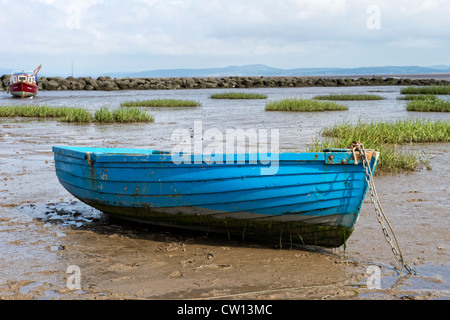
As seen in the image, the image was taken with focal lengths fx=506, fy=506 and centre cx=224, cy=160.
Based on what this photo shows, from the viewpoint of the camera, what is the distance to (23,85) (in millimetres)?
37875

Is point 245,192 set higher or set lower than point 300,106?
lower

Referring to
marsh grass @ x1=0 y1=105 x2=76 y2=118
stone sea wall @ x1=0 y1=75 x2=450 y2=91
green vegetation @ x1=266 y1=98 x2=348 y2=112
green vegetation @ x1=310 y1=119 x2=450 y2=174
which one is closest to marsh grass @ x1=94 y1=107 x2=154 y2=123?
marsh grass @ x1=0 y1=105 x2=76 y2=118

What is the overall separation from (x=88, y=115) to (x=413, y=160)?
44.3 feet

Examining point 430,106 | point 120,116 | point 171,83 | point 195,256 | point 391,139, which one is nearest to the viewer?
point 195,256

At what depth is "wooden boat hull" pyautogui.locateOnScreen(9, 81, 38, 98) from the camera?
37969 millimetres

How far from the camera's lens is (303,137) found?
14805 millimetres

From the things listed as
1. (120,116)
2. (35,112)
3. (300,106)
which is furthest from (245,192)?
(35,112)

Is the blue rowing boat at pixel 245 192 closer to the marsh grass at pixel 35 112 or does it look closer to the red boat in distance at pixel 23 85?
the marsh grass at pixel 35 112

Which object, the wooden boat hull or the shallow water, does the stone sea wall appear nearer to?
the wooden boat hull

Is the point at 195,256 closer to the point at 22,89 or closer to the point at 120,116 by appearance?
the point at 120,116

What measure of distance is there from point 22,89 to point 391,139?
106ft

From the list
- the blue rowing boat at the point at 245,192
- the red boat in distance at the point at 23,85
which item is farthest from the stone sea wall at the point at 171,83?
the blue rowing boat at the point at 245,192

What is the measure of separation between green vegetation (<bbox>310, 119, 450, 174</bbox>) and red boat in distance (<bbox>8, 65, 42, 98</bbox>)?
29.8m

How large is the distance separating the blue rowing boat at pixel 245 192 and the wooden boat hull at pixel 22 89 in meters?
34.8
